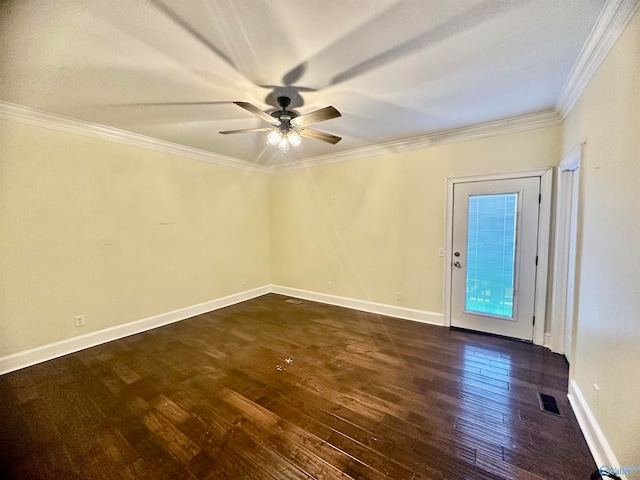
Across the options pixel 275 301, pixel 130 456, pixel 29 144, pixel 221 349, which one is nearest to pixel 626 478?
pixel 130 456

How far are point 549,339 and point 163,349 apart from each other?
4.61 m

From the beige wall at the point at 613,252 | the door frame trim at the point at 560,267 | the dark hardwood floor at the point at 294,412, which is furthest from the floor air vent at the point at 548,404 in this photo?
the door frame trim at the point at 560,267

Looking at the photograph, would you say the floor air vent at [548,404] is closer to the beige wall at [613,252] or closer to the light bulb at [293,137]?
the beige wall at [613,252]

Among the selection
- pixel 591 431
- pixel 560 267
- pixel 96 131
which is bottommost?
pixel 591 431

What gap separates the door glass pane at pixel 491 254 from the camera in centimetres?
322

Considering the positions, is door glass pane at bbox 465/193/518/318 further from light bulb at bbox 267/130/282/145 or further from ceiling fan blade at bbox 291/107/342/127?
light bulb at bbox 267/130/282/145

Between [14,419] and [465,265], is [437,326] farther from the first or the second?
[14,419]

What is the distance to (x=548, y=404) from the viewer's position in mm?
2064

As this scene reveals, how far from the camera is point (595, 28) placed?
5.26ft

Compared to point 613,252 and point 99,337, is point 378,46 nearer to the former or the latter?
point 613,252

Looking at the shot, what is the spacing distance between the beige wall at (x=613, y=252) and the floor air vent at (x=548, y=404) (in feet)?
0.88

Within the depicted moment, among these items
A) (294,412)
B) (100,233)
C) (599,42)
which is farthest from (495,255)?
(100,233)

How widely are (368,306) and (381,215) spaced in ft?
5.13

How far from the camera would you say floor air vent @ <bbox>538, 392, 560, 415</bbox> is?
1.99 m
